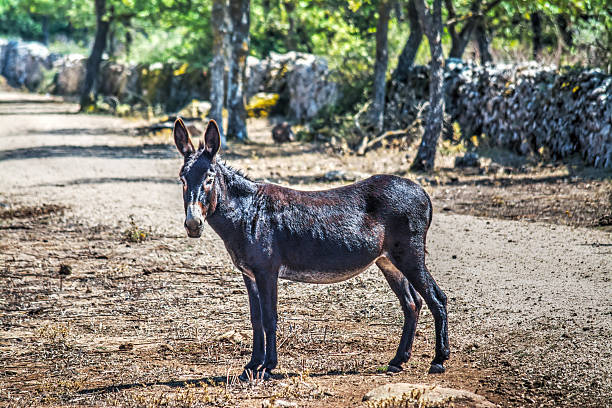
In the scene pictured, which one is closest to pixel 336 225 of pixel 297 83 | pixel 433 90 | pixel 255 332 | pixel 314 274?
pixel 314 274

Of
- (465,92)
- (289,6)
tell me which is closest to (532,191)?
(465,92)

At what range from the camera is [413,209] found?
19.5 ft

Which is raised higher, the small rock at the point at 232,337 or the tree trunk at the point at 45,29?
the tree trunk at the point at 45,29

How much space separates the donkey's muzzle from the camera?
5.25 metres

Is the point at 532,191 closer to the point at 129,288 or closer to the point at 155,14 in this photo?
the point at 129,288

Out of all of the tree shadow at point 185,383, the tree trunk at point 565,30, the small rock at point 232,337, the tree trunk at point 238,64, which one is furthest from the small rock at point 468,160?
the tree shadow at point 185,383

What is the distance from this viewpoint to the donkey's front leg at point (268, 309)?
5.56m

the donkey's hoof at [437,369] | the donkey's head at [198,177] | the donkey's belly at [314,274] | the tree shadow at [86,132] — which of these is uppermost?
the donkey's head at [198,177]

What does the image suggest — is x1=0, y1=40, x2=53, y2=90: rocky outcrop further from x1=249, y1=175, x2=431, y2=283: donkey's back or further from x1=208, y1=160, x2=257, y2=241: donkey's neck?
x1=249, y1=175, x2=431, y2=283: donkey's back

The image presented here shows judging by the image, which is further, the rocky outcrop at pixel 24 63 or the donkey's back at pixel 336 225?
the rocky outcrop at pixel 24 63

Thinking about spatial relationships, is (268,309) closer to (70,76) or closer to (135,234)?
(135,234)

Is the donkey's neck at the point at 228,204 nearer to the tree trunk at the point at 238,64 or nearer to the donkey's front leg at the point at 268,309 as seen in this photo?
the donkey's front leg at the point at 268,309

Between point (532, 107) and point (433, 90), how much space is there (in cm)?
256

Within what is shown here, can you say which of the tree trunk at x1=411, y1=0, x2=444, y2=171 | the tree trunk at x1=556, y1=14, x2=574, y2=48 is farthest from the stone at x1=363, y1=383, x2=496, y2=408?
the tree trunk at x1=556, y1=14, x2=574, y2=48
